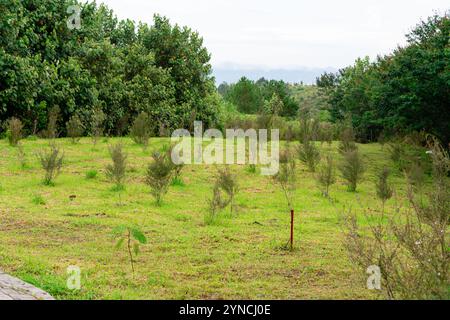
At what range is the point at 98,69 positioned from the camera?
A: 21.9 metres

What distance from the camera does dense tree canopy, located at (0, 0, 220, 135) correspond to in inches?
697

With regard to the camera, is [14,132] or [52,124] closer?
[14,132]

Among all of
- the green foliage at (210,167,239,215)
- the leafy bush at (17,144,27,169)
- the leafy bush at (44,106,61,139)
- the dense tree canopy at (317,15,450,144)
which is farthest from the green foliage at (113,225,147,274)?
the dense tree canopy at (317,15,450,144)

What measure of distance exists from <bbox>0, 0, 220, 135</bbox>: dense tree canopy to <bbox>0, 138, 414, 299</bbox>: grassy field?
5907 mm

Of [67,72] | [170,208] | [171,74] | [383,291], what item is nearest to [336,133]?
[171,74]

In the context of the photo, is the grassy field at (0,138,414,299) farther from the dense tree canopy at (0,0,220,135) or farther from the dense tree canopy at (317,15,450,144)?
the dense tree canopy at (0,0,220,135)

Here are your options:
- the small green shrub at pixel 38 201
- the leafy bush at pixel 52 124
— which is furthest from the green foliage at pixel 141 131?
the small green shrub at pixel 38 201

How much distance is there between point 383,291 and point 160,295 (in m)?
2.11

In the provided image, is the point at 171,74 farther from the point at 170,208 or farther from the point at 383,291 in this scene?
the point at 383,291

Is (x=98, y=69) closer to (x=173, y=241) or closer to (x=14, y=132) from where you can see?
(x=14, y=132)

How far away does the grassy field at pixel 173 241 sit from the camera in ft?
19.1

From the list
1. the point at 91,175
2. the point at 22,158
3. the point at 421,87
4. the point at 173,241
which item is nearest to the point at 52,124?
the point at 22,158

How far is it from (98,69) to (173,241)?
51.0 feet
